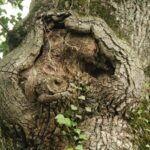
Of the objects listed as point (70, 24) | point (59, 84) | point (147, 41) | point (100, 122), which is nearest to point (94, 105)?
point (100, 122)

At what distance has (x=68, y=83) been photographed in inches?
95.0

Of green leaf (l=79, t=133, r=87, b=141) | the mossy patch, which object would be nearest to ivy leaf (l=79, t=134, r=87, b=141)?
green leaf (l=79, t=133, r=87, b=141)

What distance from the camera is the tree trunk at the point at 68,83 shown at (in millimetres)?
2338

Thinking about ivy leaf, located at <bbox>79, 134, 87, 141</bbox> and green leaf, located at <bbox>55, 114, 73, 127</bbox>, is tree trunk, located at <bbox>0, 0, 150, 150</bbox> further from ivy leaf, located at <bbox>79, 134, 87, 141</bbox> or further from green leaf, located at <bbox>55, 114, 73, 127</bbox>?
green leaf, located at <bbox>55, 114, 73, 127</bbox>

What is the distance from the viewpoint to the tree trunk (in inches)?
92.0

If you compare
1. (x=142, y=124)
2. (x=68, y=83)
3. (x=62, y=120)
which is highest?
(x=68, y=83)

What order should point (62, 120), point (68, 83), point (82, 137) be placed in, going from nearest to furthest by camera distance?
point (62, 120)
point (82, 137)
point (68, 83)

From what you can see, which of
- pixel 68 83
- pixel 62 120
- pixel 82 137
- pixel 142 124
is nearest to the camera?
pixel 62 120

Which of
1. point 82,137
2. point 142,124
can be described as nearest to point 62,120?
point 82,137

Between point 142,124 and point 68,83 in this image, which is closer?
point 68,83

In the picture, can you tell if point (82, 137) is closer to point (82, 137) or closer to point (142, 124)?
point (82, 137)

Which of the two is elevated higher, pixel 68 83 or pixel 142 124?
pixel 68 83

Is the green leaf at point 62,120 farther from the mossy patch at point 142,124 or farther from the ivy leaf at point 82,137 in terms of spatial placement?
the mossy patch at point 142,124

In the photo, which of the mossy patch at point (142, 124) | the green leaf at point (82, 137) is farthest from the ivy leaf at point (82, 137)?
the mossy patch at point (142, 124)
